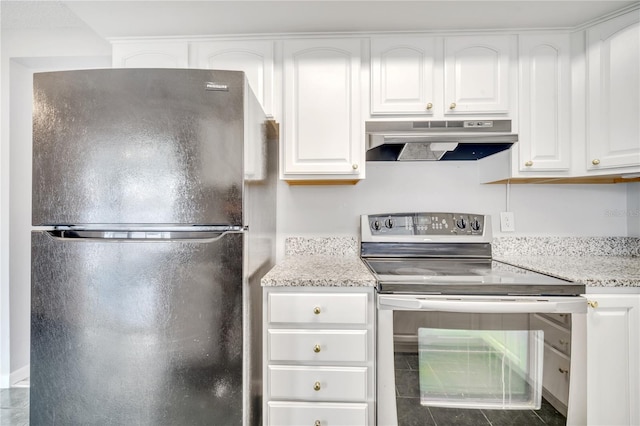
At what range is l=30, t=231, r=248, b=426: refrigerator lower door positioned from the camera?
45.6 inches

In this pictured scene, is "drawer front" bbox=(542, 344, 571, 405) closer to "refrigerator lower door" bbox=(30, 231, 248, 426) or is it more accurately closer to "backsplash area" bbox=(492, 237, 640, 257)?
"backsplash area" bbox=(492, 237, 640, 257)

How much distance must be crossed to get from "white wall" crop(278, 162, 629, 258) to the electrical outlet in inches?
1.2

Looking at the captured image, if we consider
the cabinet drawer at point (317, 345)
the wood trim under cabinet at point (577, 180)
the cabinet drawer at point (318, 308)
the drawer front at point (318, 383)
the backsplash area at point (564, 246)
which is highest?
the wood trim under cabinet at point (577, 180)

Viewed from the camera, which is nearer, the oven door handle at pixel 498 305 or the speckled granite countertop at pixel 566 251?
the oven door handle at pixel 498 305

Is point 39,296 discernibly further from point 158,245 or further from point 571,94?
point 571,94

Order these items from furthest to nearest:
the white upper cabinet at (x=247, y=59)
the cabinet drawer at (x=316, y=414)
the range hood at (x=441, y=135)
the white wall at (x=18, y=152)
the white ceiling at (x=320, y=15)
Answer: the white wall at (x=18, y=152), the white upper cabinet at (x=247, y=59), the range hood at (x=441, y=135), the white ceiling at (x=320, y=15), the cabinet drawer at (x=316, y=414)

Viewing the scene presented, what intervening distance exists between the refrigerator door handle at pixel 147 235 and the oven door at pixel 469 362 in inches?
26.8

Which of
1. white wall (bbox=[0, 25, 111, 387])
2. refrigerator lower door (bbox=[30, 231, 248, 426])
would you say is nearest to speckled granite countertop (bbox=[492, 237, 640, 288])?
refrigerator lower door (bbox=[30, 231, 248, 426])

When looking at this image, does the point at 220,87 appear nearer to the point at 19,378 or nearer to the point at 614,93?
A: the point at 614,93

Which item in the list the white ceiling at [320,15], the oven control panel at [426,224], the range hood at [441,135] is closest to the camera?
the white ceiling at [320,15]

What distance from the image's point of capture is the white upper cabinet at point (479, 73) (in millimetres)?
1666

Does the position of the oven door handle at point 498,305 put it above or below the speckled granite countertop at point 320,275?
below

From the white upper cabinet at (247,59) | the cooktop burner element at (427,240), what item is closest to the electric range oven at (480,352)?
the cooktop burner element at (427,240)

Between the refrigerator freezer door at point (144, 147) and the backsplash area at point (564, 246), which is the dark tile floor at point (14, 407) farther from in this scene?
the backsplash area at point (564, 246)
